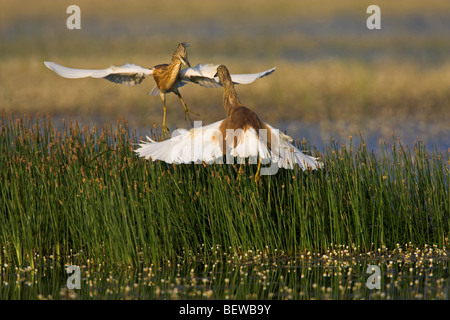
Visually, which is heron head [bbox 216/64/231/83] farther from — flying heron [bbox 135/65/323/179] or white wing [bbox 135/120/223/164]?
white wing [bbox 135/120/223/164]

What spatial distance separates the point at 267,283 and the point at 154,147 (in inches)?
110

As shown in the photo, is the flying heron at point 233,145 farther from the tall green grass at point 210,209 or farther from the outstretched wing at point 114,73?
the outstretched wing at point 114,73

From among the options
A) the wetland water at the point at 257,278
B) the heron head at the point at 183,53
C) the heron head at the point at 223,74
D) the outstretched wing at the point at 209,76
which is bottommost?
the wetland water at the point at 257,278

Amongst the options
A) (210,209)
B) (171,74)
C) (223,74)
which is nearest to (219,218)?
(210,209)

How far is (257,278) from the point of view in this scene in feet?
23.5

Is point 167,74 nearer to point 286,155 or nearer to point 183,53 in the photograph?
point 183,53

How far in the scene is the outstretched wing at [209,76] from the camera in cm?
1109

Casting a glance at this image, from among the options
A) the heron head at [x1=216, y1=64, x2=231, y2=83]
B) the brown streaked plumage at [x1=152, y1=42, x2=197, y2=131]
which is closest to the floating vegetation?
the heron head at [x1=216, y1=64, x2=231, y2=83]

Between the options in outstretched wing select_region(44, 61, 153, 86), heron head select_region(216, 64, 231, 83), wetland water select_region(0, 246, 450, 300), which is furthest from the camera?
outstretched wing select_region(44, 61, 153, 86)

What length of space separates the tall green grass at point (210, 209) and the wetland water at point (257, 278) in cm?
24

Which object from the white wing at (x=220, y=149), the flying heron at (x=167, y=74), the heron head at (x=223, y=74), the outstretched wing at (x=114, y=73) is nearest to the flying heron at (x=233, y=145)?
the white wing at (x=220, y=149)

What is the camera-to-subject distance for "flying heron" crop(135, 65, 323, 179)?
840cm

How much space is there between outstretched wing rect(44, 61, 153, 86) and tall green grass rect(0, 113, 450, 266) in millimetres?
2232
